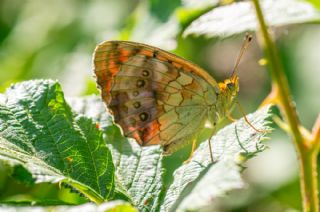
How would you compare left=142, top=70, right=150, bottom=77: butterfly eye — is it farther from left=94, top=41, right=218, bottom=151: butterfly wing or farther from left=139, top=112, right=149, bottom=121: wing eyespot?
left=139, top=112, right=149, bottom=121: wing eyespot

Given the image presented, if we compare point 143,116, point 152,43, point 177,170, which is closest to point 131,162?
point 177,170

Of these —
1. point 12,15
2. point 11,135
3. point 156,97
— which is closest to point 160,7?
point 156,97

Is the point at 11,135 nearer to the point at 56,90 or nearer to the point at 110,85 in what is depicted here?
the point at 56,90

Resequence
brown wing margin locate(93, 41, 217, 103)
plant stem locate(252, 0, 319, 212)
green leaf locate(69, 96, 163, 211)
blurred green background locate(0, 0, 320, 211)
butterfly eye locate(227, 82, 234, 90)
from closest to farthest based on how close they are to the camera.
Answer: plant stem locate(252, 0, 319, 212) → green leaf locate(69, 96, 163, 211) → brown wing margin locate(93, 41, 217, 103) → butterfly eye locate(227, 82, 234, 90) → blurred green background locate(0, 0, 320, 211)

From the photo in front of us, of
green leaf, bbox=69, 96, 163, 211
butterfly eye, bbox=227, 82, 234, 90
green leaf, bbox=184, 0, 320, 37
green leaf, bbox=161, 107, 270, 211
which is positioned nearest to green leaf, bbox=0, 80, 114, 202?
green leaf, bbox=69, 96, 163, 211

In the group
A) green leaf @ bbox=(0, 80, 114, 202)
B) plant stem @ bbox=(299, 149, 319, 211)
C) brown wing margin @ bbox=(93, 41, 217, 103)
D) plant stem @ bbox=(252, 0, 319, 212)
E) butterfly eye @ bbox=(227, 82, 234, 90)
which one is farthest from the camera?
butterfly eye @ bbox=(227, 82, 234, 90)

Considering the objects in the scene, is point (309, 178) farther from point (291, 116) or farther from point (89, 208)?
point (89, 208)

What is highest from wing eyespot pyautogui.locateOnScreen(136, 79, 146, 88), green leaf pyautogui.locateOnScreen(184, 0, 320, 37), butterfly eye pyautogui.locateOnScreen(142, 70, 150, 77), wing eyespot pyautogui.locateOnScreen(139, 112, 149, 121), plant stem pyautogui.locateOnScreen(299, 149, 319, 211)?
green leaf pyautogui.locateOnScreen(184, 0, 320, 37)
